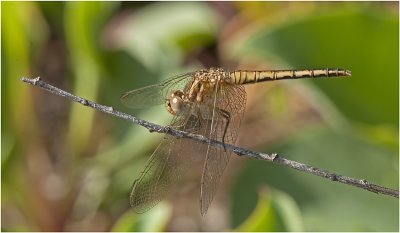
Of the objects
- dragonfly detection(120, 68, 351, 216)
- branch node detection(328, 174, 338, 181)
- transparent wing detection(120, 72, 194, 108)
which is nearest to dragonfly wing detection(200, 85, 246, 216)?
dragonfly detection(120, 68, 351, 216)

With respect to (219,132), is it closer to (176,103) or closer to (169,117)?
(176,103)

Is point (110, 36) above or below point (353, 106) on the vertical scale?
above

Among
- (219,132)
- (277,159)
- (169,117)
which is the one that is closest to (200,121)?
(219,132)

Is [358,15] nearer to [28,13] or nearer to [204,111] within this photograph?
[204,111]

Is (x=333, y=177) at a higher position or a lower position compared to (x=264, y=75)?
lower

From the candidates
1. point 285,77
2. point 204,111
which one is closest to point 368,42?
point 285,77

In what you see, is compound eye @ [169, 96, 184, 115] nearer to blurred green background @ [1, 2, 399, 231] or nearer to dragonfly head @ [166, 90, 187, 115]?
dragonfly head @ [166, 90, 187, 115]
